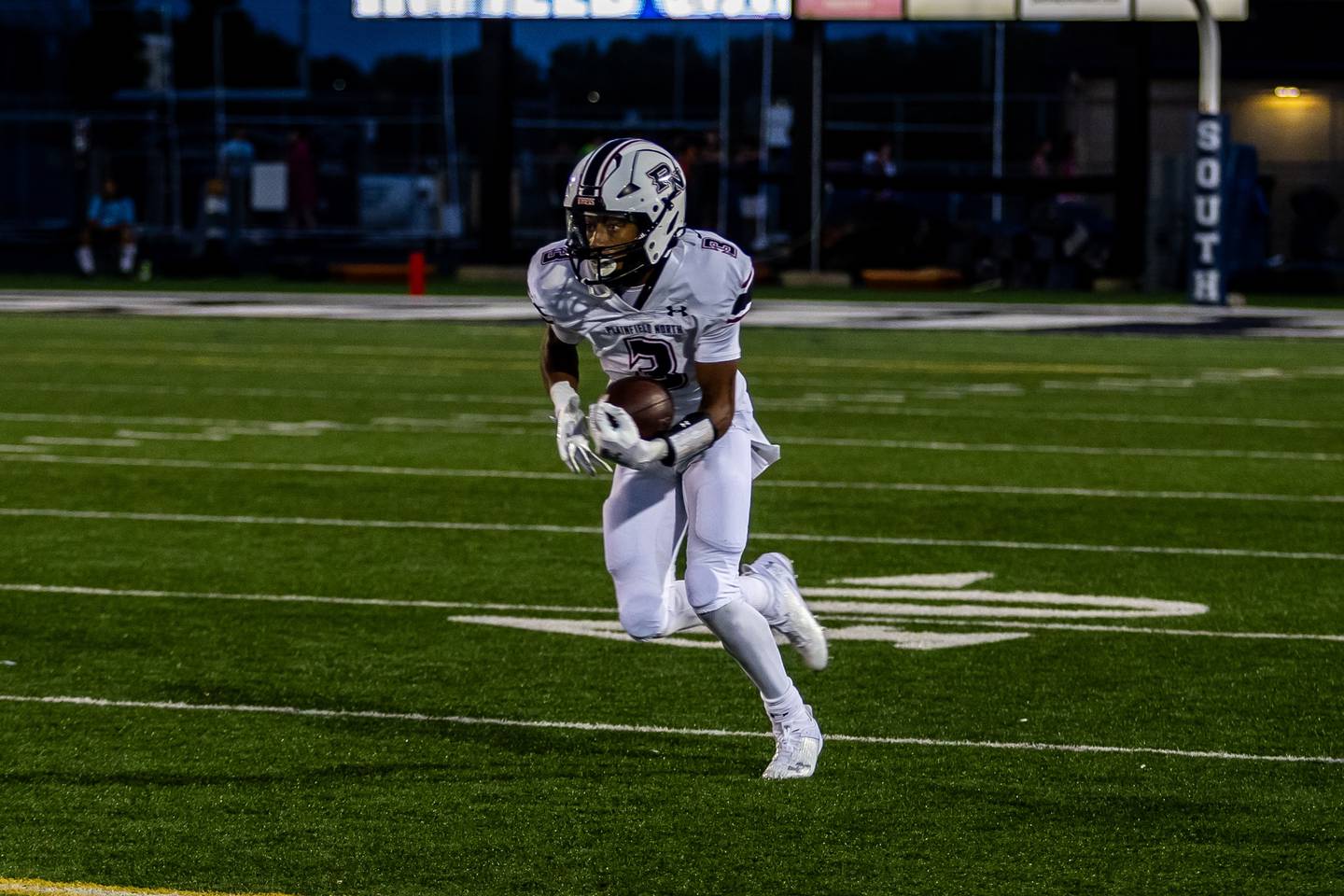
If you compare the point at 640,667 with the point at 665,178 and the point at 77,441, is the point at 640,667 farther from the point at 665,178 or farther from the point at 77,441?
the point at 77,441

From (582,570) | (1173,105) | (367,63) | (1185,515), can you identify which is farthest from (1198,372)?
(367,63)

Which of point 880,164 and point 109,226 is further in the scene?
point 109,226

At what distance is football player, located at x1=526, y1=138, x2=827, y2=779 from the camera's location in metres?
5.61

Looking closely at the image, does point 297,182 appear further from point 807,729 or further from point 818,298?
point 807,729

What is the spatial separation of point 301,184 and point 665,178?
32584 millimetres

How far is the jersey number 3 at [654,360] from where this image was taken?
5.78 m

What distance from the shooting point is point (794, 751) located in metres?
5.67

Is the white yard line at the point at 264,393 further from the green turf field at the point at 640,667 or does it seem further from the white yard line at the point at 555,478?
the white yard line at the point at 555,478

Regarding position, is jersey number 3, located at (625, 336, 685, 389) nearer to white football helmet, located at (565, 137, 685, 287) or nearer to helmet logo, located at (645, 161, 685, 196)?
white football helmet, located at (565, 137, 685, 287)

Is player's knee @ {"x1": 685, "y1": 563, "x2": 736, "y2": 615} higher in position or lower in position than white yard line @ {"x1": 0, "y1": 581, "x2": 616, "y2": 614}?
higher

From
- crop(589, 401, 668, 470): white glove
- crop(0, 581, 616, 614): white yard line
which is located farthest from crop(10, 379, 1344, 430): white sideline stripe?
crop(589, 401, 668, 470): white glove

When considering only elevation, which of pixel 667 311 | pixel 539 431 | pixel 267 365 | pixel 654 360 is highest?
pixel 667 311

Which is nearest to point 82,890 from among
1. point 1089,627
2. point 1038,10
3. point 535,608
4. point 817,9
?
point 535,608

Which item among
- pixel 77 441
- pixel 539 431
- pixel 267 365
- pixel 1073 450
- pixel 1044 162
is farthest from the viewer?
pixel 1044 162
